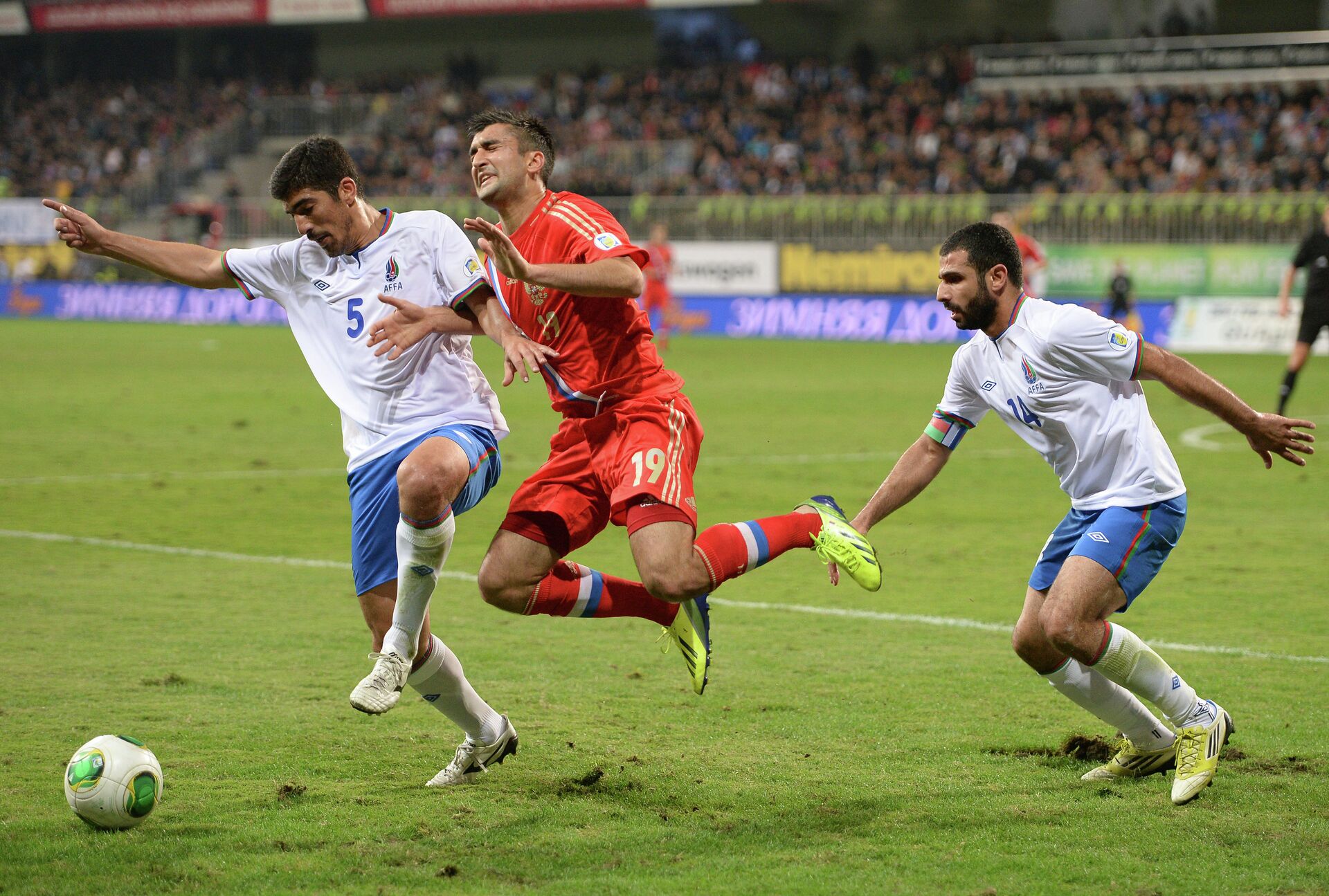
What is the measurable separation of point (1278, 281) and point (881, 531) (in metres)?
18.7

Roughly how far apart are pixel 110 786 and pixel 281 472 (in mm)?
8686

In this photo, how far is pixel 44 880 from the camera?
3.91m

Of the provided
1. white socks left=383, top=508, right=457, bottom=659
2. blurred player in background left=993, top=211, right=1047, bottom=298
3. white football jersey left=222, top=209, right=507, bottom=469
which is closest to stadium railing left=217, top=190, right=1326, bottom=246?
blurred player in background left=993, top=211, right=1047, bottom=298

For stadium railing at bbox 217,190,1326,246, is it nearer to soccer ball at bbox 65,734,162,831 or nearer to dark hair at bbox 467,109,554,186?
dark hair at bbox 467,109,554,186

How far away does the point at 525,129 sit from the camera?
212 inches

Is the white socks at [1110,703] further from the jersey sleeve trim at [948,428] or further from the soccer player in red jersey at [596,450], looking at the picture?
the jersey sleeve trim at [948,428]

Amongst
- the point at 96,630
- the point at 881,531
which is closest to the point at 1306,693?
the point at 881,531

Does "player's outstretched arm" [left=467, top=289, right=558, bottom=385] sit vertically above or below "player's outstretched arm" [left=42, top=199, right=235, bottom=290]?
below

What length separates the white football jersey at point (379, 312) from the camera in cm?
516

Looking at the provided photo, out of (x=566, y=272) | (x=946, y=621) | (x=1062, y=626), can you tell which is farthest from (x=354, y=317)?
(x=946, y=621)

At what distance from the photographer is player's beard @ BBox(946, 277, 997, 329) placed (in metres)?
4.88

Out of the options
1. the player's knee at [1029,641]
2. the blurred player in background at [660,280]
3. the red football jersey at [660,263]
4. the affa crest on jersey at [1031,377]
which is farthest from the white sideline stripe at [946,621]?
the red football jersey at [660,263]

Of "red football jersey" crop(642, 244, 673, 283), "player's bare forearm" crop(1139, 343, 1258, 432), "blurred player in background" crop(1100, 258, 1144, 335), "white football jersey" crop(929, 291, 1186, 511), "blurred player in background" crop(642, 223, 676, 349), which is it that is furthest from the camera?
"red football jersey" crop(642, 244, 673, 283)

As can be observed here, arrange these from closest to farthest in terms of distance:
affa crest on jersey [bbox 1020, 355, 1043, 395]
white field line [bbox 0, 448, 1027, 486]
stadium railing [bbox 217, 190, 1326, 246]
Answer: affa crest on jersey [bbox 1020, 355, 1043, 395] < white field line [bbox 0, 448, 1027, 486] < stadium railing [bbox 217, 190, 1326, 246]
